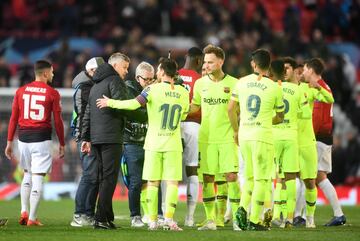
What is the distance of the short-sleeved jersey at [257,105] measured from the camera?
43.6ft

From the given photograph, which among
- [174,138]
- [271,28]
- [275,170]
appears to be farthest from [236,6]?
[174,138]

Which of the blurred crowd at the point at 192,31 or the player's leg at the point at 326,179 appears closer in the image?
the player's leg at the point at 326,179

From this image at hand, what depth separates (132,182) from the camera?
1473 centimetres

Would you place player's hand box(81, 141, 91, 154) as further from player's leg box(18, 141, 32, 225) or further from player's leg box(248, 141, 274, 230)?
player's leg box(248, 141, 274, 230)

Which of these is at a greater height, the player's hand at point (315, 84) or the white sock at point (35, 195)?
the player's hand at point (315, 84)

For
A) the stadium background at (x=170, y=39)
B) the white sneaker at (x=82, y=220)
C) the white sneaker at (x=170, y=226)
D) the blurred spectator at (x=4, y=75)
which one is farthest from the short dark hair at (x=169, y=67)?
the blurred spectator at (x=4, y=75)

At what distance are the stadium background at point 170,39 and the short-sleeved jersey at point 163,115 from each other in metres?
9.23

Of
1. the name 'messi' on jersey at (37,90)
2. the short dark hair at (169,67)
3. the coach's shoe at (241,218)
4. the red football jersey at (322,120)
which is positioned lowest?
the coach's shoe at (241,218)

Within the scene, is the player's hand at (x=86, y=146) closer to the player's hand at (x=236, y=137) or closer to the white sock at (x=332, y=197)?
the player's hand at (x=236, y=137)

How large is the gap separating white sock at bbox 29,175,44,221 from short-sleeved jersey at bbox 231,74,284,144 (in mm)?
3284

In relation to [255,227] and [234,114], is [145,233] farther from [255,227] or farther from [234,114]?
[234,114]

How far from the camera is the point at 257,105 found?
13.3m

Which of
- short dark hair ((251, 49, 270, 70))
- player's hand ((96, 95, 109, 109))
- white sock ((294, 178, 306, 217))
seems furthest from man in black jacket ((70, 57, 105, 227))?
white sock ((294, 178, 306, 217))

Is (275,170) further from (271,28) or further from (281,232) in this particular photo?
(271,28)
